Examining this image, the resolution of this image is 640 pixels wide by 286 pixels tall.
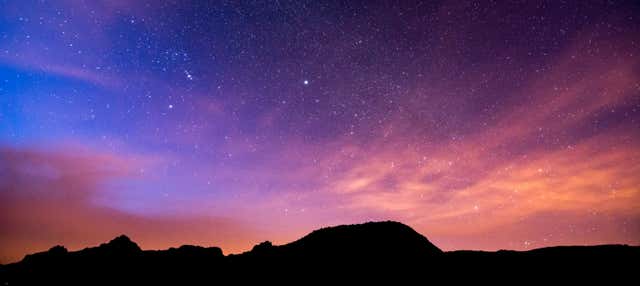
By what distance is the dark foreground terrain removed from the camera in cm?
2631

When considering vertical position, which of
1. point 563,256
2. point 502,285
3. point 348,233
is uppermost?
point 348,233

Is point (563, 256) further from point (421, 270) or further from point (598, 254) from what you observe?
point (421, 270)

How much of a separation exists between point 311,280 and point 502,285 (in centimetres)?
1459

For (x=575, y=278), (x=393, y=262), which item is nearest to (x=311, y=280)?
(x=393, y=262)

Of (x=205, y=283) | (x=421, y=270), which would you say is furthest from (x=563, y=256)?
(x=205, y=283)

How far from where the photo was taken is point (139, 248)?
179 feet

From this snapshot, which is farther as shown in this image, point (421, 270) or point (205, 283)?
point (205, 283)

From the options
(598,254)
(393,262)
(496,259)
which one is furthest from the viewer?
(393,262)

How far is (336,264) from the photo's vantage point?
33.5 m

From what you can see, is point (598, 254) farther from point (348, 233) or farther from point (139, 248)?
point (139, 248)

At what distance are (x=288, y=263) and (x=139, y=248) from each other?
3021 cm

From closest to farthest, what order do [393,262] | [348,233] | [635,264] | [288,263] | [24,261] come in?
[635,264] < [393,262] < [288,263] < [348,233] < [24,261]

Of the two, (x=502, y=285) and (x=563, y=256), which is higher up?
(x=563, y=256)

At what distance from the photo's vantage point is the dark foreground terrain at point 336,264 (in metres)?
26.3
